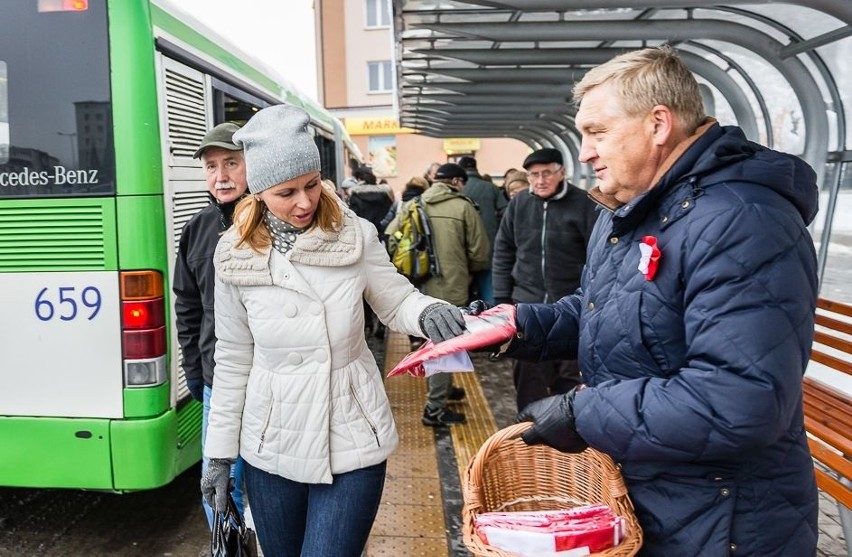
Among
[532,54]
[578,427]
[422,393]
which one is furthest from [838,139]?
[578,427]

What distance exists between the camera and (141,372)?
10.5 feet

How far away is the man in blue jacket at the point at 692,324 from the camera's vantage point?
130 centimetres

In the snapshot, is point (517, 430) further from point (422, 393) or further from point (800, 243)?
point (422, 393)

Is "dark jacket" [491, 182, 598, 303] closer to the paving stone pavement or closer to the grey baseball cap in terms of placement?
the paving stone pavement

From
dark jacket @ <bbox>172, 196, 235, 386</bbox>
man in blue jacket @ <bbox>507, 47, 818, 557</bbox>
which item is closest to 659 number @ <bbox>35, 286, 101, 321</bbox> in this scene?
dark jacket @ <bbox>172, 196, 235, 386</bbox>

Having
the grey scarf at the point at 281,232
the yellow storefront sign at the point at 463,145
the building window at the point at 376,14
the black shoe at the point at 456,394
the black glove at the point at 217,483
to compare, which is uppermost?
the building window at the point at 376,14

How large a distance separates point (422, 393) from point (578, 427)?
435 centimetres

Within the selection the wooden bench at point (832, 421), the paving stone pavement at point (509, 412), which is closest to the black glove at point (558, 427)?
the wooden bench at point (832, 421)

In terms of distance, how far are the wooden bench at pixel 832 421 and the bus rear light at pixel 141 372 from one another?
2907mm

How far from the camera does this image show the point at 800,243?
136cm

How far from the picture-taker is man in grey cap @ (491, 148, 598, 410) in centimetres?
410

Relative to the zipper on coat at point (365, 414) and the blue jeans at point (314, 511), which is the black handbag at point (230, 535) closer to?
the blue jeans at point (314, 511)

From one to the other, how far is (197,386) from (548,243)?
7.16 feet

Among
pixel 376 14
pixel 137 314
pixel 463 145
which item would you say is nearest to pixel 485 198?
pixel 137 314
